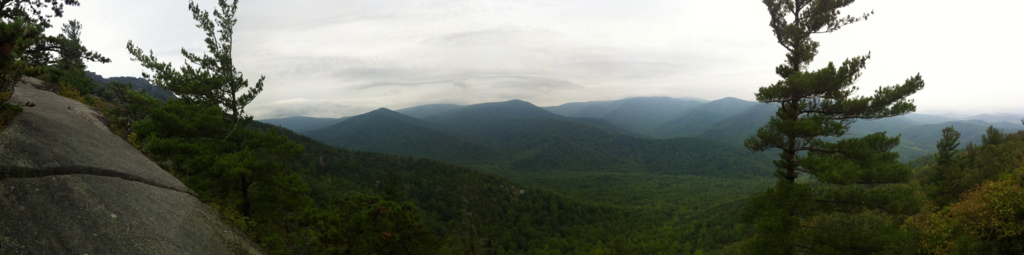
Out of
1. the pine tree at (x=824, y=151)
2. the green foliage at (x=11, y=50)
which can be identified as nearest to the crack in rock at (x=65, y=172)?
the green foliage at (x=11, y=50)

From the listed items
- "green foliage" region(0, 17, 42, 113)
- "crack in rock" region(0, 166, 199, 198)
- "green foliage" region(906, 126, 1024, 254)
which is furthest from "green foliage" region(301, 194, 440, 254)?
"green foliage" region(906, 126, 1024, 254)

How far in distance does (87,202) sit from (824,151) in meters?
17.8

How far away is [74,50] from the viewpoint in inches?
338

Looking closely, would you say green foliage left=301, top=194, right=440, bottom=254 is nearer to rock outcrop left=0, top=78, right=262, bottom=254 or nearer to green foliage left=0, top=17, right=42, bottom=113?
rock outcrop left=0, top=78, right=262, bottom=254

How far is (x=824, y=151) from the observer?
10125mm

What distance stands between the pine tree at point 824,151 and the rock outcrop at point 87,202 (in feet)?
49.0

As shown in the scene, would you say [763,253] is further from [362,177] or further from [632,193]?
[632,193]

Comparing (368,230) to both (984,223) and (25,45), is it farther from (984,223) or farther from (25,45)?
(984,223)

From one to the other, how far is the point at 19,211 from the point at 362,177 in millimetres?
97826

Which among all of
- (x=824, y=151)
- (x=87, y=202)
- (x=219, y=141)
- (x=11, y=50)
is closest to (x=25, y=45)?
(x=11, y=50)

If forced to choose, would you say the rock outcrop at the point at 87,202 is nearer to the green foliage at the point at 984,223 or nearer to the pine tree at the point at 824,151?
the pine tree at the point at 824,151

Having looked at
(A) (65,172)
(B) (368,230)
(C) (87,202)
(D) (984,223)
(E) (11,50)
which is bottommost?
(B) (368,230)

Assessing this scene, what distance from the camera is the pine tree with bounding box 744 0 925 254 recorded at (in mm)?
9000

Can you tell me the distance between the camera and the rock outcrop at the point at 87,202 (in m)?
4.38
